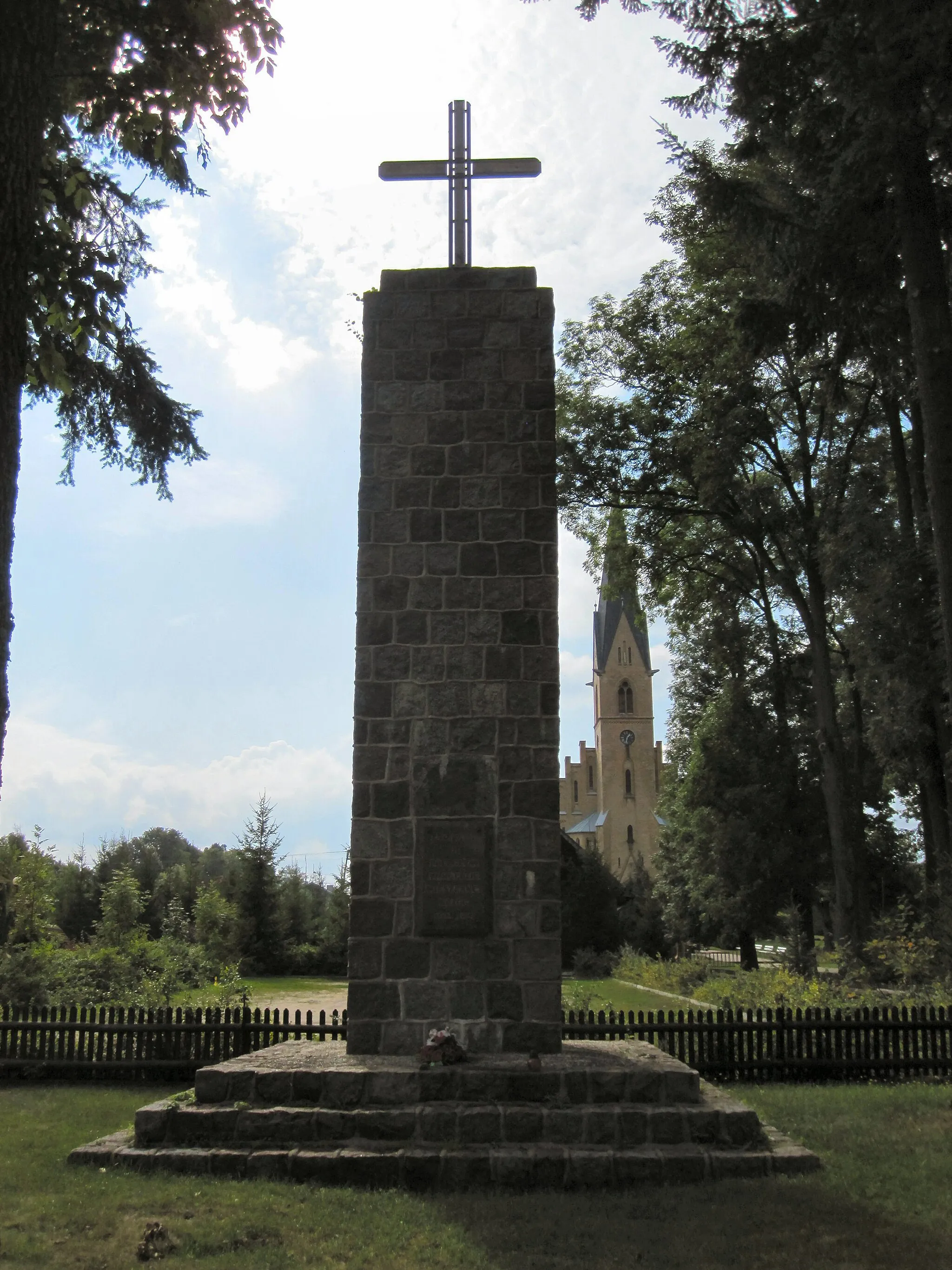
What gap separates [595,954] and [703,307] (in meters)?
17.2

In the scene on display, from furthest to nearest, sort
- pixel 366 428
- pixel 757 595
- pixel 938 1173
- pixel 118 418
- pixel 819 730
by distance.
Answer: pixel 757 595, pixel 819 730, pixel 118 418, pixel 366 428, pixel 938 1173

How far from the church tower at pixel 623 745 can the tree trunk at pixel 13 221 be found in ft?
195

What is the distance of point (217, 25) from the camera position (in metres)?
6.11

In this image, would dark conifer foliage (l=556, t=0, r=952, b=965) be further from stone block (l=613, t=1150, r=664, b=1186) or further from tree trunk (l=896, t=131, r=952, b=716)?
stone block (l=613, t=1150, r=664, b=1186)

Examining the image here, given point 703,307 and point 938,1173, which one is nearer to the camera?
point 938,1173

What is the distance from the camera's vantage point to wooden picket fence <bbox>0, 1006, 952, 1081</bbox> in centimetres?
1159

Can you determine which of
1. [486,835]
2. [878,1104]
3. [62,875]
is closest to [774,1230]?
[486,835]

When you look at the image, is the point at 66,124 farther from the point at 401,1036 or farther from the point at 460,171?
the point at 401,1036

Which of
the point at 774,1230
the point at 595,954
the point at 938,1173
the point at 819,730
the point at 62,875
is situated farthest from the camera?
the point at 62,875

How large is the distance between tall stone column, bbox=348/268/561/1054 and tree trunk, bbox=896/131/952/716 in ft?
11.9

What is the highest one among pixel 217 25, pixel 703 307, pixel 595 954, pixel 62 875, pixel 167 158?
pixel 703 307

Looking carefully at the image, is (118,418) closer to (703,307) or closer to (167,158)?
(167,158)

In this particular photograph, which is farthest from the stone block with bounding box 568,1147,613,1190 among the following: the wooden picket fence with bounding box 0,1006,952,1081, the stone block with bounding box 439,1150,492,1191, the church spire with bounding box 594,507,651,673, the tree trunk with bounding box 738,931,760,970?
the tree trunk with bounding box 738,931,760,970

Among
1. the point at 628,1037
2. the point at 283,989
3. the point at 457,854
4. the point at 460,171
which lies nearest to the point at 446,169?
the point at 460,171
